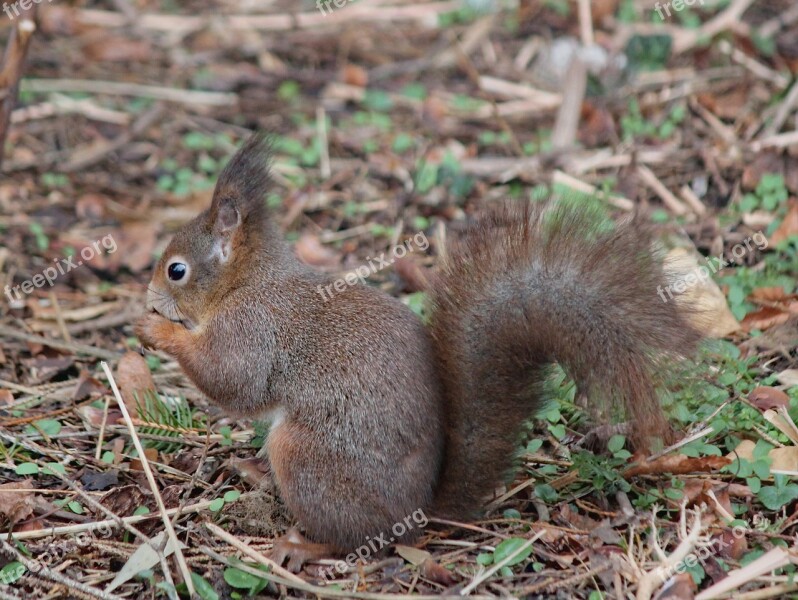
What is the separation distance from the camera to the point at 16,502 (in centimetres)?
273

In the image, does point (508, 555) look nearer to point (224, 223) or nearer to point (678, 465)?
point (678, 465)

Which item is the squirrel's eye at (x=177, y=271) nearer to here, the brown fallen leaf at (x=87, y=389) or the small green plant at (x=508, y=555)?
the brown fallen leaf at (x=87, y=389)

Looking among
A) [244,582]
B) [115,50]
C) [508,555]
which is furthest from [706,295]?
[115,50]

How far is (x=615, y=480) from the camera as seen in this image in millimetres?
2695

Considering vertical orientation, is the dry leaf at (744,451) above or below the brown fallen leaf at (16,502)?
below

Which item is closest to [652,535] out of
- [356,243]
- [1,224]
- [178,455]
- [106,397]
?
[178,455]

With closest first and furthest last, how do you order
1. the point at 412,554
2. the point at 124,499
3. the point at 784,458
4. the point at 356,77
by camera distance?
1. the point at 412,554
2. the point at 784,458
3. the point at 124,499
4. the point at 356,77

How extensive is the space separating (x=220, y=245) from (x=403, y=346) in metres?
0.73

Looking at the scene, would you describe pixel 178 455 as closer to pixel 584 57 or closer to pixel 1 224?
pixel 1 224

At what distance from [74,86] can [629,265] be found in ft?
13.4

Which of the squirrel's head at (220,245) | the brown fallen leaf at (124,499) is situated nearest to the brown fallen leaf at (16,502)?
the brown fallen leaf at (124,499)

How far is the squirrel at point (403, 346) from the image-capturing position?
7.57ft

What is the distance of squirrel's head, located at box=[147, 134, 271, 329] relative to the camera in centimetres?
297

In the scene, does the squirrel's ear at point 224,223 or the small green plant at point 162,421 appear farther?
the small green plant at point 162,421
